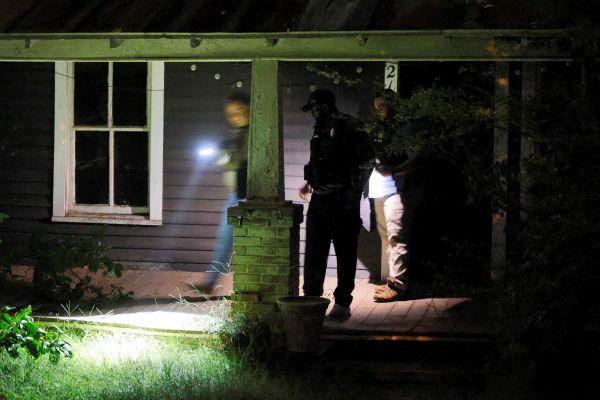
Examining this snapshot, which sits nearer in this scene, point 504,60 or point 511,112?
point 511,112

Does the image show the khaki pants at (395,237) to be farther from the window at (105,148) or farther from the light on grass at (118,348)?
the window at (105,148)

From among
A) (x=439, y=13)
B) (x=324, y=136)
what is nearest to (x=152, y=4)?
(x=324, y=136)

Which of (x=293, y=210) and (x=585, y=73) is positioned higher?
(x=585, y=73)

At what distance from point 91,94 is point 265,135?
3298mm

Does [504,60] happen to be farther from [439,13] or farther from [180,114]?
[180,114]

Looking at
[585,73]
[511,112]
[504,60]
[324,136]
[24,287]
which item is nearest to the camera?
[585,73]

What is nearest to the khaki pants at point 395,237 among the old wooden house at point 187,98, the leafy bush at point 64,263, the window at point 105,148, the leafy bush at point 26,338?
the old wooden house at point 187,98

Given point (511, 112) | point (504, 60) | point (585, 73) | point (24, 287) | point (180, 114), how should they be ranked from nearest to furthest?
point (585, 73) < point (511, 112) < point (504, 60) < point (24, 287) < point (180, 114)

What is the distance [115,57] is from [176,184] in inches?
97.6

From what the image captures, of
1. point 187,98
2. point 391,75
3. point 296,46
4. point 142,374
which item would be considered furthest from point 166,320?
point 391,75

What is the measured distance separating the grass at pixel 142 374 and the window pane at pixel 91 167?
9.65 ft

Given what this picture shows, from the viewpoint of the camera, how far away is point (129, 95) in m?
10.1

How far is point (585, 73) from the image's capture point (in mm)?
6016

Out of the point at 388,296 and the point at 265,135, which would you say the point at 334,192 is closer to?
the point at 265,135
